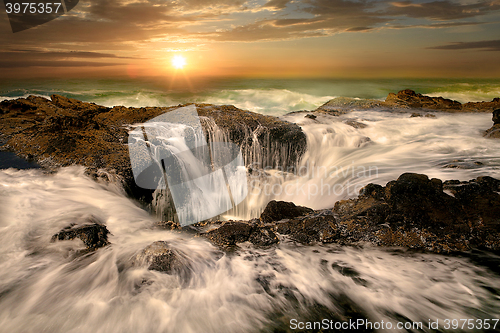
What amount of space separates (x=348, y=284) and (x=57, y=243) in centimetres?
365

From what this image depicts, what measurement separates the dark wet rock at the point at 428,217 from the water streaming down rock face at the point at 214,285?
0.65 feet

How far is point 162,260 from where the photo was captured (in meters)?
3.24

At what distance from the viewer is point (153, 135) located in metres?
6.78

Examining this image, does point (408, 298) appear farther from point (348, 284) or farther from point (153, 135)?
point (153, 135)

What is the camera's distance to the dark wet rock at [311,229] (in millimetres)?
3898

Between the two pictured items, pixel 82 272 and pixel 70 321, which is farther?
pixel 82 272

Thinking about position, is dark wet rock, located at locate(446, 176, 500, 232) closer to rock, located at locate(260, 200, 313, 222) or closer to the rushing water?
the rushing water

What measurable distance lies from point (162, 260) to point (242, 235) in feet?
3.74

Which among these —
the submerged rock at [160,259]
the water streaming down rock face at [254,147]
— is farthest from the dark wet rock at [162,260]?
the water streaming down rock face at [254,147]

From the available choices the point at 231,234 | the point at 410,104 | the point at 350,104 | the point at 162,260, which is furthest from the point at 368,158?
the point at 410,104

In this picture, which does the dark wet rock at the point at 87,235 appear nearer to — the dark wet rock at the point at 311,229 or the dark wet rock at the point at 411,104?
the dark wet rock at the point at 311,229

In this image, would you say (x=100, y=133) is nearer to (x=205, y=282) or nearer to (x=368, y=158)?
(x=205, y=282)

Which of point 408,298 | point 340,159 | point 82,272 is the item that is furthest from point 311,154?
point 82,272

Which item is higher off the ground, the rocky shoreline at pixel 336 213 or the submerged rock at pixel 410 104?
the submerged rock at pixel 410 104
